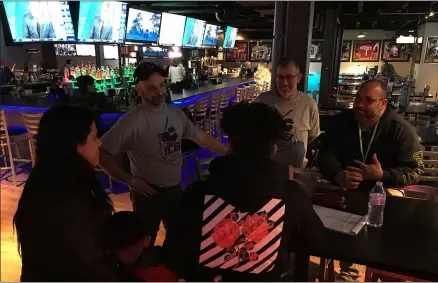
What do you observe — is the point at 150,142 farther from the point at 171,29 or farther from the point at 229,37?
the point at 229,37

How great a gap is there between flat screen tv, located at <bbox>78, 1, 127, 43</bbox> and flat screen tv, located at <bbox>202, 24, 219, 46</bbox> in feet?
13.8

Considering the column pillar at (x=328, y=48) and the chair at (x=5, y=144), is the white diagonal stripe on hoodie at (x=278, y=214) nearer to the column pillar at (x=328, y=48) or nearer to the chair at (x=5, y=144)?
the chair at (x=5, y=144)

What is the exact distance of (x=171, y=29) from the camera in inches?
332

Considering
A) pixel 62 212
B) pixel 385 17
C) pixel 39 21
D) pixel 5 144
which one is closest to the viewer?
pixel 62 212

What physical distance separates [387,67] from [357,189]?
13262mm

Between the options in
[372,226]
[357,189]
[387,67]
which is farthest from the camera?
[387,67]

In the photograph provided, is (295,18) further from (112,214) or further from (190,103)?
(112,214)

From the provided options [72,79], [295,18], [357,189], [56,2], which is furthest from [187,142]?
[72,79]

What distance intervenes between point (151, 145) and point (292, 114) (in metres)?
1.36

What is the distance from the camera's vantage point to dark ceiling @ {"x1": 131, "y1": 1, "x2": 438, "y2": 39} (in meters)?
9.97

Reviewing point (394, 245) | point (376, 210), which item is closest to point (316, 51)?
point (376, 210)

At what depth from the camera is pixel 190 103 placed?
22.5ft

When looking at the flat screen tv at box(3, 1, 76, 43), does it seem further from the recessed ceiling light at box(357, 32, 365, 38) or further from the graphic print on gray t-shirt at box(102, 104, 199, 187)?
the recessed ceiling light at box(357, 32, 365, 38)

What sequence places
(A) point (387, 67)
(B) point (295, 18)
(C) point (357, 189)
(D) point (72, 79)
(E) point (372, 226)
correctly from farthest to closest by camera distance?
(A) point (387, 67) < (D) point (72, 79) < (B) point (295, 18) < (C) point (357, 189) < (E) point (372, 226)
